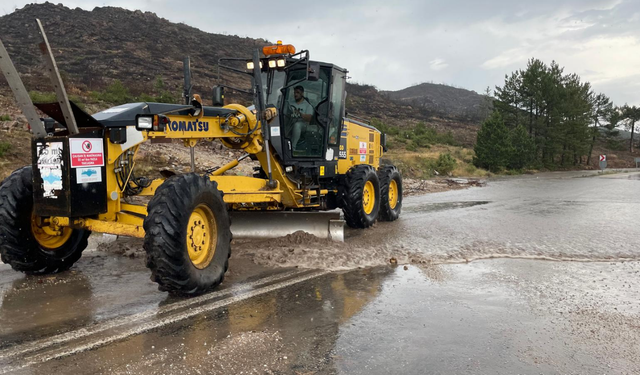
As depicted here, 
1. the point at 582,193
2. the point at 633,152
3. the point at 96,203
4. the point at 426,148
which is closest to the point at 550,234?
the point at 96,203

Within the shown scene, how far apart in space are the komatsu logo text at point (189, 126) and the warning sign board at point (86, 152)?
0.96 metres

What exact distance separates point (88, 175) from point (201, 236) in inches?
50.1

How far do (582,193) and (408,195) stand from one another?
6.33m

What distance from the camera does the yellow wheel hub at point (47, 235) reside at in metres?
5.63

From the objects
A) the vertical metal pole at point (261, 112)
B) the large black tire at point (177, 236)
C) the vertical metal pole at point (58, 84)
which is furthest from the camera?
the vertical metal pole at point (261, 112)

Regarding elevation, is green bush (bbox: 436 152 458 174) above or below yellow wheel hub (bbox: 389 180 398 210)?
above

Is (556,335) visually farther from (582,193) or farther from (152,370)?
(582,193)

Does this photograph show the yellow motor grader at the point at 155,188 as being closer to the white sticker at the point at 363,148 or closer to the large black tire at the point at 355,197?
the large black tire at the point at 355,197

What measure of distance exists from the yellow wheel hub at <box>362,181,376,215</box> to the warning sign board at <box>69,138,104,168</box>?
5716 millimetres

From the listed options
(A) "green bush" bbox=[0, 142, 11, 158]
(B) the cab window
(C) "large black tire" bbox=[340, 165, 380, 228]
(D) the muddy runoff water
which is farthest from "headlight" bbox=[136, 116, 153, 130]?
(A) "green bush" bbox=[0, 142, 11, 158]

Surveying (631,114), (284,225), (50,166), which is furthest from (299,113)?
(631,114)

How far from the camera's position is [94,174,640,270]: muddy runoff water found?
6.96 m

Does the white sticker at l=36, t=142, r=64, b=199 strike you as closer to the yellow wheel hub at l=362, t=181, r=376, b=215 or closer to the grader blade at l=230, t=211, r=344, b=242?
the grader blade at l=230, t=211, r=344, b=242

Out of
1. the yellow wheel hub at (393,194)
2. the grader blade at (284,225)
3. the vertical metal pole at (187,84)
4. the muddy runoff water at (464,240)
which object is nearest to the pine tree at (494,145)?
the muddy runoff water at (464,240)
